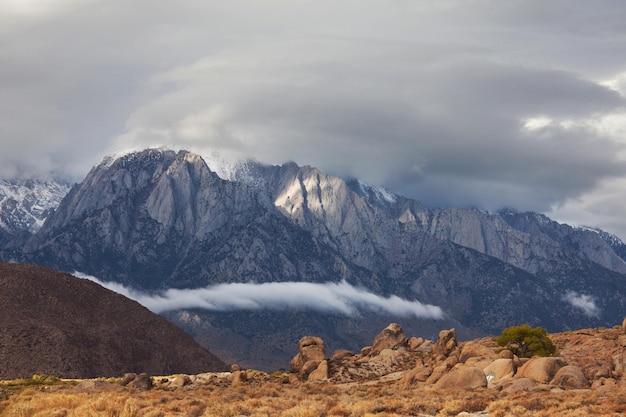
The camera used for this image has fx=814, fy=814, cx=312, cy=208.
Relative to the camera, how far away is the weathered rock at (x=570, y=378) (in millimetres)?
77562

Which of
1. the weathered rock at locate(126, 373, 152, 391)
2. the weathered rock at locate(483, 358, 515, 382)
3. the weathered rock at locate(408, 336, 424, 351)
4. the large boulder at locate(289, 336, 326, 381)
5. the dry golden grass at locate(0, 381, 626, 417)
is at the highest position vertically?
the weathered rock at locate(408, 336, 424, 351)

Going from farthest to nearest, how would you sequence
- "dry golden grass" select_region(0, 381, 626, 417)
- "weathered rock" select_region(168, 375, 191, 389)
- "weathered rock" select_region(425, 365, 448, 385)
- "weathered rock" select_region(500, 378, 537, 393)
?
"weathered rock" select_region(168, 375, 191, 389), "weathered rock" select_region(425, 365, 448, 385), "weathered rock" select_region(500, 378, 537, 393), "dry golden grass" select_region(0, 381, 626, 417)

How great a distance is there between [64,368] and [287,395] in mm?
139035

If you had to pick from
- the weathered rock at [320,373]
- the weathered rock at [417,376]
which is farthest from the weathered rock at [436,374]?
the weathered rock at [320,373]

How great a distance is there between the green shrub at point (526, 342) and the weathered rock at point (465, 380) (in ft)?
135

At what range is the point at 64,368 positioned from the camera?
199625mm

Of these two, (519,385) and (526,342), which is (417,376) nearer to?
(519,385)

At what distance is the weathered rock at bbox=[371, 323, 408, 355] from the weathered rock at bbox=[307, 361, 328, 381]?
20.7 metres

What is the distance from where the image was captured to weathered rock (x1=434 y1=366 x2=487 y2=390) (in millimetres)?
80500

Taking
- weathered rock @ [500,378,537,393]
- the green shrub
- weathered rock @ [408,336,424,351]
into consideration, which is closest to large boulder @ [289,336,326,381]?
weathered rock @ [408,336,424,351]

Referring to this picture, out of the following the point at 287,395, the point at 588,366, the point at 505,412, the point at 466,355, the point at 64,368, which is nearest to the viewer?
the point at 505,412

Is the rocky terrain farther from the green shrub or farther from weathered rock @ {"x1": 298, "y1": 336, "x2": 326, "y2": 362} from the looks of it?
the green shrub

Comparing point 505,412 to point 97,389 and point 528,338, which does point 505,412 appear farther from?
point 528,338

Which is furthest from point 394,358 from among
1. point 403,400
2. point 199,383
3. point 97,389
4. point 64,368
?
point 64,368
